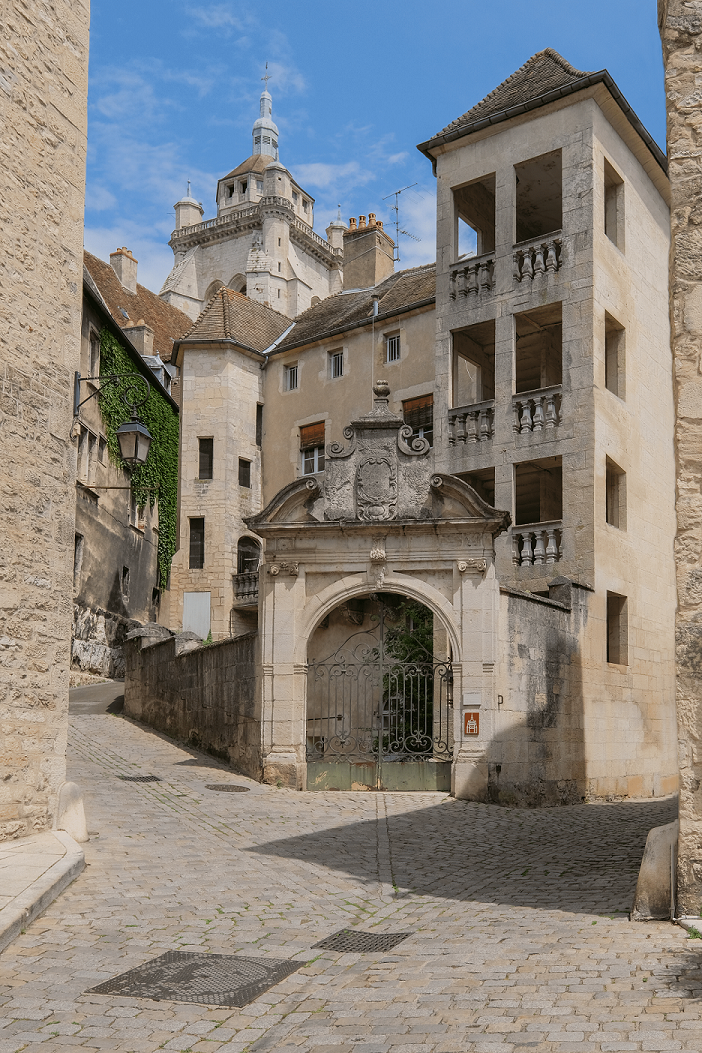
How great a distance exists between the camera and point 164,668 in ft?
63.5

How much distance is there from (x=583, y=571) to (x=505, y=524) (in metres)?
4.75

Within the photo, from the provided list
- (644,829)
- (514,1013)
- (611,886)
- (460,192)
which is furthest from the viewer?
(460,192)

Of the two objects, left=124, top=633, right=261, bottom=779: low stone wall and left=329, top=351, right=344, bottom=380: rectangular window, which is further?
left=329, top=351, right=344, bottom=380: rectangular window

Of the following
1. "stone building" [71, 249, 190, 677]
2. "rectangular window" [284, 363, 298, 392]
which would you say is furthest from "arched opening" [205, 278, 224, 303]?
"rectangular window" [284, 363, 298, 392]

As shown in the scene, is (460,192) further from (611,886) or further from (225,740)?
(611,886)

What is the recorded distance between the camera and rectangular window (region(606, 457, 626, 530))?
63.4ft

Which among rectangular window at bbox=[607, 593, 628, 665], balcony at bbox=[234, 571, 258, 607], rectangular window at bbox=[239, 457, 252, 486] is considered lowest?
rectangular window at bbox=[607, 593, 628, 665]

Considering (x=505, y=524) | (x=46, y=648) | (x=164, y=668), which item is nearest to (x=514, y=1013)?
(x=46, y=648)

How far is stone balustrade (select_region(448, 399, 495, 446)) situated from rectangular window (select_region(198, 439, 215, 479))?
13.5 m

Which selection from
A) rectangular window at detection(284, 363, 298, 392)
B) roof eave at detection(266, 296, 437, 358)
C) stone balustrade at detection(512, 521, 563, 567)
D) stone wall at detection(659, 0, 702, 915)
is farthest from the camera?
rectangular window at detection(284, 363, 298, 392)

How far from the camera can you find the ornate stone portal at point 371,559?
13.3 m

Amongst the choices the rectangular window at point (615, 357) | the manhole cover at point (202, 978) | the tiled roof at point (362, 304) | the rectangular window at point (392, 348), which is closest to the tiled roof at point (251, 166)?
the tiled roof at point (362, 304)

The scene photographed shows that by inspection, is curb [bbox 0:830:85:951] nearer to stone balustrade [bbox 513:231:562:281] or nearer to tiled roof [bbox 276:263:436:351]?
stone balustrade [bbox 513:231:562:281]

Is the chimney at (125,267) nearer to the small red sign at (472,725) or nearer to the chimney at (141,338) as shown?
the chimney at (141,338)
